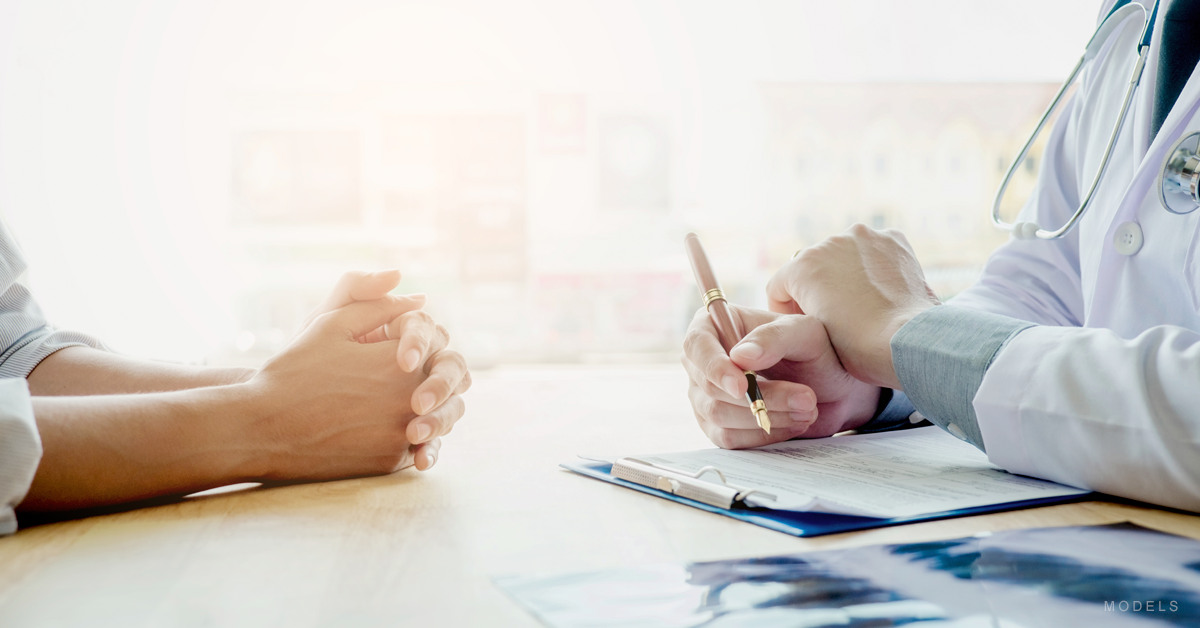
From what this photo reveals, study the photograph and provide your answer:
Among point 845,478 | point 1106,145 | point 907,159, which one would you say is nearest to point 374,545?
point 845,478

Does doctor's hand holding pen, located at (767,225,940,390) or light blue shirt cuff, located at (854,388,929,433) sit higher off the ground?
doctor's hand holding pen, located at (767,225,940,390)

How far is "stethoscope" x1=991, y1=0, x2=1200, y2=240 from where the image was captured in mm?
640

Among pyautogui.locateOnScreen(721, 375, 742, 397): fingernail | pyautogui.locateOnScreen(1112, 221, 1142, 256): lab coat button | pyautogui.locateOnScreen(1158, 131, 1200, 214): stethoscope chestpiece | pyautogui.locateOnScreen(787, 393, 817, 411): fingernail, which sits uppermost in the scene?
pyautogui.locateOnScreen(1158, 131, 1200, 214): stethoscope chestpiece

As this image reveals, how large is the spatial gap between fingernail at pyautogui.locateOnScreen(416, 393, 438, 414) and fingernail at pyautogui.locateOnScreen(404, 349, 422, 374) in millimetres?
24

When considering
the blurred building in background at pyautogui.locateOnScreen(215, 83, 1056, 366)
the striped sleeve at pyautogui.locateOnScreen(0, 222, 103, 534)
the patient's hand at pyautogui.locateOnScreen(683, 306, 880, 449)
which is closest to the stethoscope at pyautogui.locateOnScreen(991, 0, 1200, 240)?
the patient's hand at pyautogui.locateOnScreen(683, 306, 880, 449)

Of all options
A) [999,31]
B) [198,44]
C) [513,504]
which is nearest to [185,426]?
[513,504]

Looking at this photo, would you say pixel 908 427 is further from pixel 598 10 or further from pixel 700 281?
pixel 598 10

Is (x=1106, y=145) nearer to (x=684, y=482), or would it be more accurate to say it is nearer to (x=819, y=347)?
(x=819, y=347)

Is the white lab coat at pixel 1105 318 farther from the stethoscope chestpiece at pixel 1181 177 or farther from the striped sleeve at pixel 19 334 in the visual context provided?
the striped sleeve at pixel 19 334

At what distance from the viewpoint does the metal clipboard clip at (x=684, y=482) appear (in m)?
0.48

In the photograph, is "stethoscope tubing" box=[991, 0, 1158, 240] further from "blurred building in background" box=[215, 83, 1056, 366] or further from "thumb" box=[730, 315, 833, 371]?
"blurred building in background" box=[215, 83, 1056, 366]

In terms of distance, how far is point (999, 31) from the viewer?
2354 millimetres

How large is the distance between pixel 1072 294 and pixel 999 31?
5.90 feet

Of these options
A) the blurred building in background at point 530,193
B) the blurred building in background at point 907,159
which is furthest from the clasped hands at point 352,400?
the blurred building in background at point 907,159
